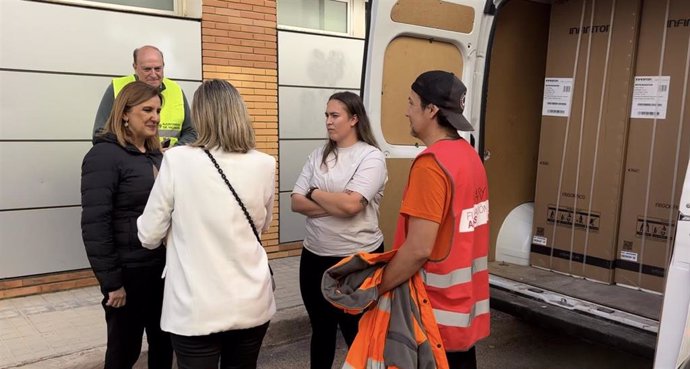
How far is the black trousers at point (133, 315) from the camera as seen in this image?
8.59ft

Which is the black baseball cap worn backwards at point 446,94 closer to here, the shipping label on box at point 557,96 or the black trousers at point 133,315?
the black trousers at point 133,315

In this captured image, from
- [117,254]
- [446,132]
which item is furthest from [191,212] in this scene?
[446,132]

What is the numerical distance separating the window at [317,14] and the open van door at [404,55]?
9.51 feet

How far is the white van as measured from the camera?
333cm

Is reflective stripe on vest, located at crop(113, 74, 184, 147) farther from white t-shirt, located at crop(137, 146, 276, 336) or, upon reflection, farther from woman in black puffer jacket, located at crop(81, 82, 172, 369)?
white t-shirt, located at crop(137, 146, 276, 336)

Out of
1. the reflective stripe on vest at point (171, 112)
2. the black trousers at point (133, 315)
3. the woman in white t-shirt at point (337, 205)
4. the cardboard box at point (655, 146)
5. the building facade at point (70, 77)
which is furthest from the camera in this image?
the building facade at point (70, 77)

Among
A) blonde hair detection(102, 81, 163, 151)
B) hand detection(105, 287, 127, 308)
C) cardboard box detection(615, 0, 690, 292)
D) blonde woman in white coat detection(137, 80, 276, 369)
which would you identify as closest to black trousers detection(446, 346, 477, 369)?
blonde woman in white coat detection(137, 80, 276, 369)

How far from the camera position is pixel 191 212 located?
2.18 meters

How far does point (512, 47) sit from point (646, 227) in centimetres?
156

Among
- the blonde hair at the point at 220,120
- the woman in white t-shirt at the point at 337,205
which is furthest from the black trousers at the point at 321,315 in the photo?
the blonde hair at the point at 220,120

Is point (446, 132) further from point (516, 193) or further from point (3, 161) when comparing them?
point (3, 161)

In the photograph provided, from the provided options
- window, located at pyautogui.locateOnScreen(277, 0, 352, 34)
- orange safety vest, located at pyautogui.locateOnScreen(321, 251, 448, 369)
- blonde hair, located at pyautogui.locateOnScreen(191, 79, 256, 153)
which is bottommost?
orange safety vest, located at pyautogui.locateOnScreen(321, 251, 448, 369)

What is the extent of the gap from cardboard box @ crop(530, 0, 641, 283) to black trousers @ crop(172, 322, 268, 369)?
2527mm

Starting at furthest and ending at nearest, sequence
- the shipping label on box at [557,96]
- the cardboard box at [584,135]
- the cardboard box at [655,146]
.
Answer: the shipping label on box at [557,96], the cardboard box at [584,135], the cardboard box at [655,146]
